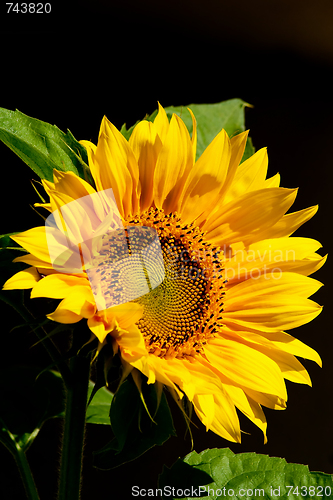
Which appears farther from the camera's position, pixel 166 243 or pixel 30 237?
pixel 166 243

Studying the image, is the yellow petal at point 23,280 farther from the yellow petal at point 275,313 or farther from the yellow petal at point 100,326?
the yellow petal at point 275,313

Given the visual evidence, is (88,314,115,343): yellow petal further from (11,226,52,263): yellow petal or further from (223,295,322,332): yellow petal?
(223,295,322,332): yellow petal

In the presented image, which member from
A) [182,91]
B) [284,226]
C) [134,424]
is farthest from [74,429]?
[182,91]

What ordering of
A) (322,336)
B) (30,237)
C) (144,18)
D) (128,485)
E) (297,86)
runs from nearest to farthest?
1. (30,237)
2. (144,18)
3. (128,485)
4. (297,86)
5. (322,336)

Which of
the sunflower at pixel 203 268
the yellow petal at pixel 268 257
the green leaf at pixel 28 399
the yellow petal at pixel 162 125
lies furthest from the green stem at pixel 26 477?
the yellow petal at pixel 162 125

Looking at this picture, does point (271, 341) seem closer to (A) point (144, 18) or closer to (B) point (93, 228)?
(B) point (93, 228)

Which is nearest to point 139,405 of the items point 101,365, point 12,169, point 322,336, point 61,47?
point 101,365

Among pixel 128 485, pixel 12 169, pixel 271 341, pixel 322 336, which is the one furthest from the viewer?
pixel 322 336

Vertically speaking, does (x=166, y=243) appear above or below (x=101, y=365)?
above
